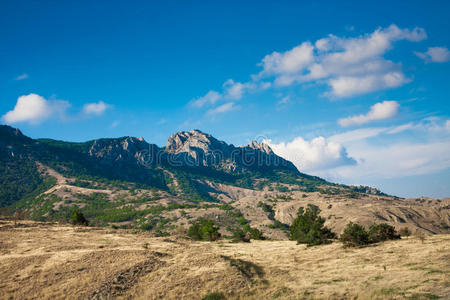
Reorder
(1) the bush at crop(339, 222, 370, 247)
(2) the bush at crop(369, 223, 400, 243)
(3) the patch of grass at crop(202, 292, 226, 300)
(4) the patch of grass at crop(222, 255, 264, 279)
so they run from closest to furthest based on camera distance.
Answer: (3) the patch of grass at crop(202, 292, 226, 300), (4) the patch of grass at crop(222, 255, 264, 279), (1) the bush at crop(339, 222, 370, 247), (2) the bush at crop(369, 223, 400, 243)

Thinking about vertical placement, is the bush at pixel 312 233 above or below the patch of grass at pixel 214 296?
below

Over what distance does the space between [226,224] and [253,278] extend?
132 m

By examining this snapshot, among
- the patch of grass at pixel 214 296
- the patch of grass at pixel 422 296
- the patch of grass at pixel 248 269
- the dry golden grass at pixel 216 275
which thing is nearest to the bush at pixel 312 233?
the dry golden grass at pixel 216 275

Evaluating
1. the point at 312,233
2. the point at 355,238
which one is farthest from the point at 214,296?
the point at 312,233

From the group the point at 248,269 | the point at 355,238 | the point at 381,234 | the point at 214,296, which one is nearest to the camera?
the point at 214,296

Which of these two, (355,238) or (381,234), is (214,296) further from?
(381,234)

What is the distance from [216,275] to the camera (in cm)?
2462

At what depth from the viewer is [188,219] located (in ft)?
514

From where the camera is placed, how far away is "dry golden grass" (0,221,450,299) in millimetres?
21031

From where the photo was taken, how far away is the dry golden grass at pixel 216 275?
2103cm

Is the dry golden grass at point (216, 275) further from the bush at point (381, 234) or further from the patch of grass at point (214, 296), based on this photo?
the bush at point (381, 234)

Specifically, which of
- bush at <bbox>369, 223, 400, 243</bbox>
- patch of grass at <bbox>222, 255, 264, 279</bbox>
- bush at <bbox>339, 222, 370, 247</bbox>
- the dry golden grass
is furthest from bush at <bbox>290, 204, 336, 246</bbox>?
patch of grass at <bbox>222, 255, 264, 279</bbox>

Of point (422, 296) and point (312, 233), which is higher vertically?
point (422, 296)

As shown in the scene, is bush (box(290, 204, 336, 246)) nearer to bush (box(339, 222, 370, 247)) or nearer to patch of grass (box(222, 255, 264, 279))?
bush (box(339, 222, 370, 247))
